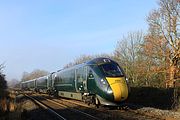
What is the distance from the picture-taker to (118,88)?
21.0 metres

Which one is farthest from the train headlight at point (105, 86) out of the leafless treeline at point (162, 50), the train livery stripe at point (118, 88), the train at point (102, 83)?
the leafless treeline at point (162, 50)

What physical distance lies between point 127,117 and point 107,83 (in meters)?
4.63

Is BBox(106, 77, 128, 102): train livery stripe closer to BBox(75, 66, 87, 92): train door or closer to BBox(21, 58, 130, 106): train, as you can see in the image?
BBox(21, 58, 130, 106): train

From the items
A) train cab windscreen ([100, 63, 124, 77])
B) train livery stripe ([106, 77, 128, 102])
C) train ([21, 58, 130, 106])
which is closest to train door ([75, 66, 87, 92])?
train ([21, 58, 130, 106])

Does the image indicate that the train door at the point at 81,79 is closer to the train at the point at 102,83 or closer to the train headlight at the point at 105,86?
the train at the point at 102,83

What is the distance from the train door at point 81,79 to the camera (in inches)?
974

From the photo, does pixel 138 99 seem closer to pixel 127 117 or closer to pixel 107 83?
pixel 107 83

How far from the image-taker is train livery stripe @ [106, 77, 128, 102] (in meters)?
20.9

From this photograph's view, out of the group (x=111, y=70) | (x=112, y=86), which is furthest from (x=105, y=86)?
(x=111, y=70)

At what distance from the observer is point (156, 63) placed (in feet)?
144

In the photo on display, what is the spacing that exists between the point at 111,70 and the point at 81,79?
4.24 metres

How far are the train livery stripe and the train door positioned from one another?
3620 millimetres

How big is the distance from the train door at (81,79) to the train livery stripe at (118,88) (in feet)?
11.9

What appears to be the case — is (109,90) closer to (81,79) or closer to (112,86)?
(112,86)
